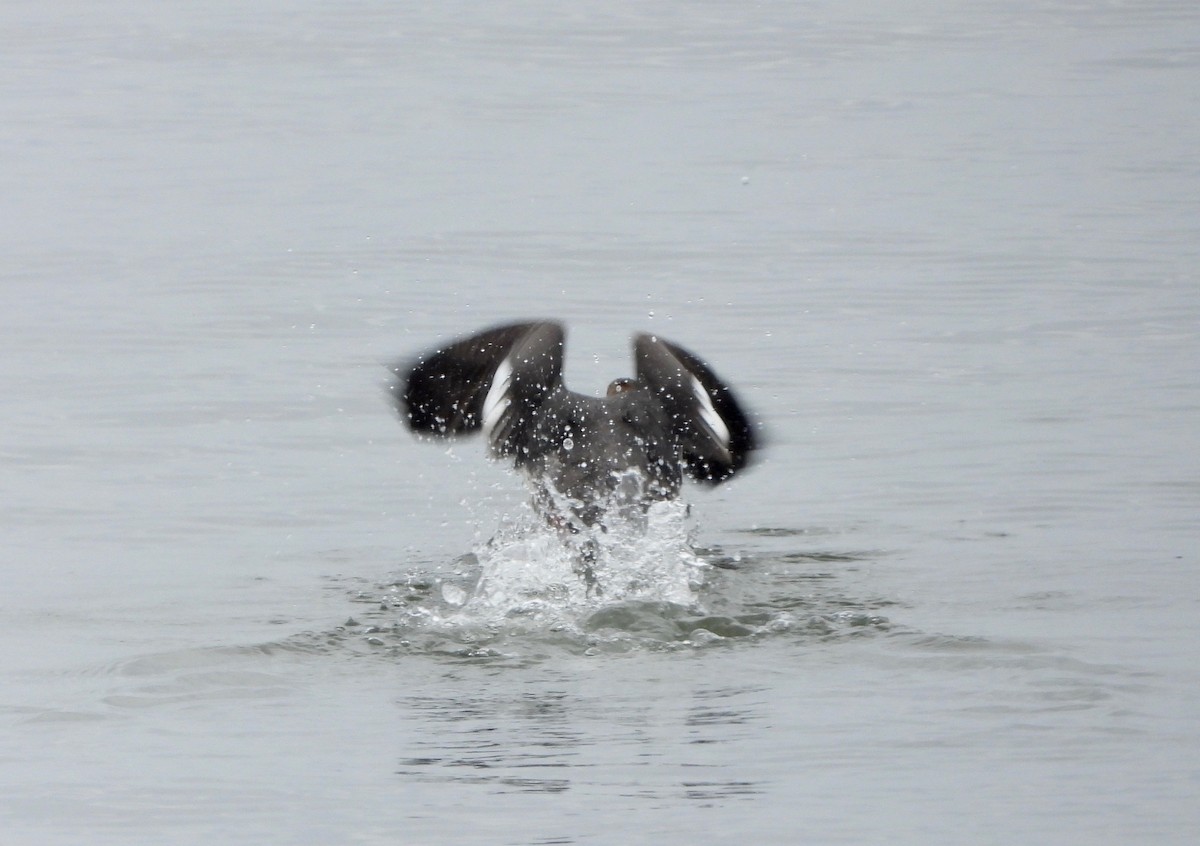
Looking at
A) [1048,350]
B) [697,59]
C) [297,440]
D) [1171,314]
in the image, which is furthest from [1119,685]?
[697,59]

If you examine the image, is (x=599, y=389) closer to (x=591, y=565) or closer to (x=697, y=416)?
(x=697, y=416)

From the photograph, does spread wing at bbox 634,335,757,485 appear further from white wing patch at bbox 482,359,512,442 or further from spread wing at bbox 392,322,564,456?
white wing patch at bbox 482,359,512,442

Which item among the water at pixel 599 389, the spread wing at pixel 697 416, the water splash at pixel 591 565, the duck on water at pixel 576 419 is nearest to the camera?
the water at pixel 599 389

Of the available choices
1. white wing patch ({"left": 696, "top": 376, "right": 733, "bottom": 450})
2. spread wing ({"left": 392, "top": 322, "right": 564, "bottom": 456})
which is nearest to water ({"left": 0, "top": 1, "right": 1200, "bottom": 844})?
white wing patch ({"left": 696, "top": 376, "right": 733, "bottom": 450})

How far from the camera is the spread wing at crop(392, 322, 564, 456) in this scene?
9398 millimetres

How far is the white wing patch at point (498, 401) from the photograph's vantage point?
945 cm

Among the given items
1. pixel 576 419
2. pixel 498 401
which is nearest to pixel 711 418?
pixel 576 419

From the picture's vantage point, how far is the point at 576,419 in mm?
9414

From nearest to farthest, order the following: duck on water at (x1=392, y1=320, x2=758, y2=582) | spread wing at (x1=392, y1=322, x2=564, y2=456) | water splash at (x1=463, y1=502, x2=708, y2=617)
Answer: water splash at (x1=463, y1=502, x2=708, y2=617)
duck on water at (x1=392, y1=320, x2=758, y2=582)
spread wing at (x1=392, y1=322, x2=564, y2=456)

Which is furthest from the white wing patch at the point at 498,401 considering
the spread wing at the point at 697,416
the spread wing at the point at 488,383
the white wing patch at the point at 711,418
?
the white wing patch at the point at 711,418

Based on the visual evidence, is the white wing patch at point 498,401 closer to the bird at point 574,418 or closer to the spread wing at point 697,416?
the bird at point 574,418

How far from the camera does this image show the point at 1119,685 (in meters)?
7.24

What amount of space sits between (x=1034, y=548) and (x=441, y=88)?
1578 cm

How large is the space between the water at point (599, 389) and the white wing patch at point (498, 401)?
2.06ft
